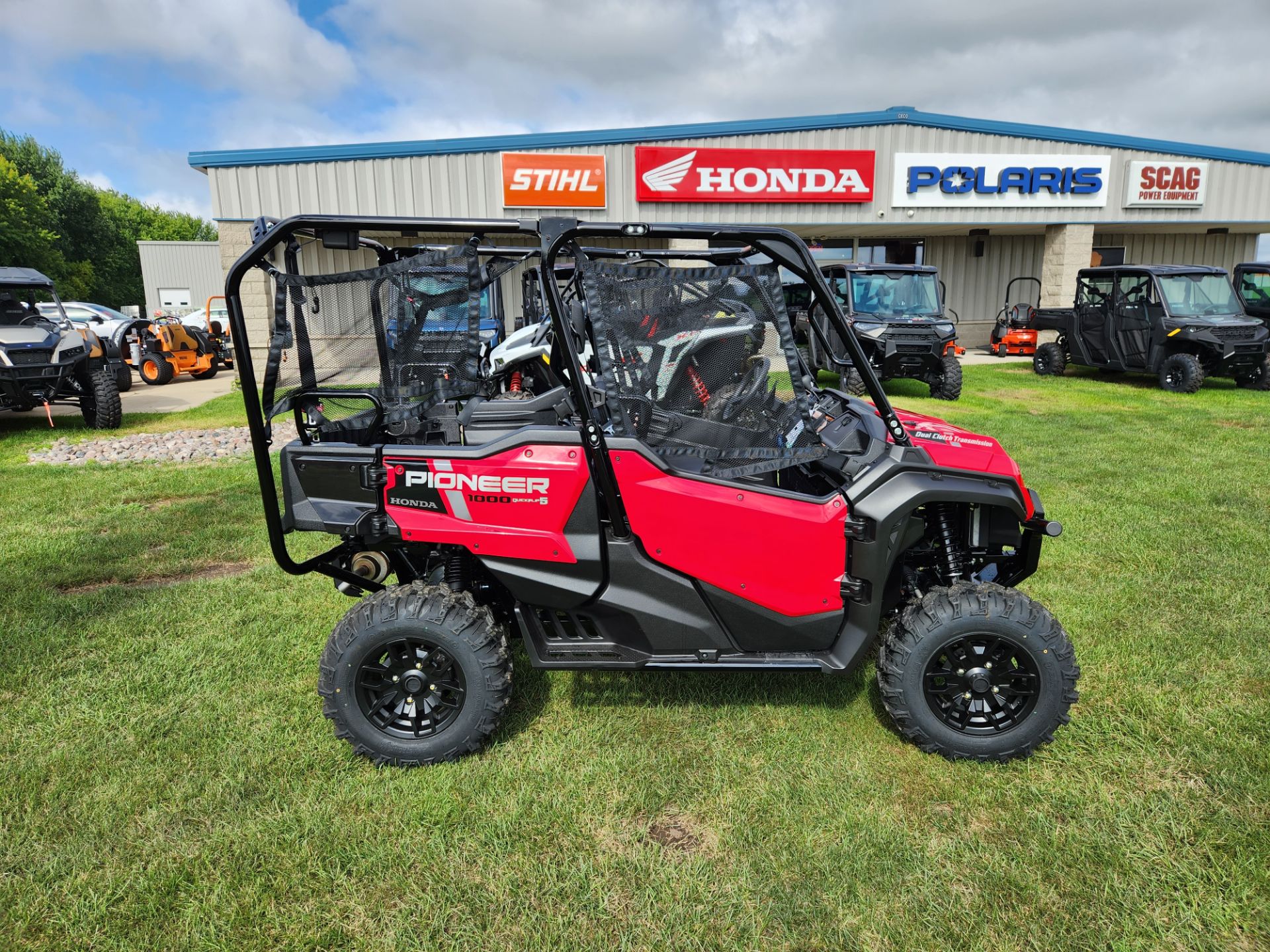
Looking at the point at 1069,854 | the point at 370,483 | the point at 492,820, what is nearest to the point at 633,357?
the point at 370,483

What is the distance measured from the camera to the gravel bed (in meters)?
8.44

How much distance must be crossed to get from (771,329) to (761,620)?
1053mm

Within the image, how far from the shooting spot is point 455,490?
2879 millimetres

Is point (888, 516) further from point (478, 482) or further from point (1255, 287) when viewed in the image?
point (1255, 287)

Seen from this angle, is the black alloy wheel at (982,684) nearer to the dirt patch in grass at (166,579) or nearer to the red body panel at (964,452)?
the red body panel at (964,452)

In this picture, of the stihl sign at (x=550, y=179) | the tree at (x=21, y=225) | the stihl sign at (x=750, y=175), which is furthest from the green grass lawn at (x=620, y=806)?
the tree at (x=21, y=225)

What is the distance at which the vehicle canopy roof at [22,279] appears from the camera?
9.44 metres

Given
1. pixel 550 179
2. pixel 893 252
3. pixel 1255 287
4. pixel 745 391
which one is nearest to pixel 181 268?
pixel 550 179

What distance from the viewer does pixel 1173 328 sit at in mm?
12289

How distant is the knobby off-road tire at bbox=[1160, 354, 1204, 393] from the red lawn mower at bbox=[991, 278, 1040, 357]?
6102mm

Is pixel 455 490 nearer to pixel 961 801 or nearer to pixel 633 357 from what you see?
pixel 633 357

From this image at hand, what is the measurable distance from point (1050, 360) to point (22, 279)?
15865mm

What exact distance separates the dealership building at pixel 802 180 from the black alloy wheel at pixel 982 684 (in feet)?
36.3

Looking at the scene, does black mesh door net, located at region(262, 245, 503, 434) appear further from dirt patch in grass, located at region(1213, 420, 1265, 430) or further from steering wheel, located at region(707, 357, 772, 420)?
dirt patch in grass, located at region(1213, 420, 1265, 430)
